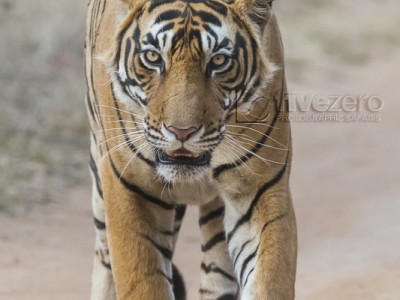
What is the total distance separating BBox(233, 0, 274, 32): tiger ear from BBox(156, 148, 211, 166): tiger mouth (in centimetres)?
53

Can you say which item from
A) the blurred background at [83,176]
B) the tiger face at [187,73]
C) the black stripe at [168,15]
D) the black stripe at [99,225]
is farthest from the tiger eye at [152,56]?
the blurred background at [83,176]

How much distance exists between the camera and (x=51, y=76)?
9680mm

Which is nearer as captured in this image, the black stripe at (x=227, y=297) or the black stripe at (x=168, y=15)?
the black stripe at (x=168, y=15)

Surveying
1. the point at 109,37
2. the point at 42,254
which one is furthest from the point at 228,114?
the point at 42,254

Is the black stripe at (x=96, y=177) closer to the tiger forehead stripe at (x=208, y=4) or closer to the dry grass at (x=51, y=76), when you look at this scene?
the tiger forehead stripe at (x=208, y=4)

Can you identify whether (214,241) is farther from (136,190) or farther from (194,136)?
(194,136)

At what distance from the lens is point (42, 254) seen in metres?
6.54

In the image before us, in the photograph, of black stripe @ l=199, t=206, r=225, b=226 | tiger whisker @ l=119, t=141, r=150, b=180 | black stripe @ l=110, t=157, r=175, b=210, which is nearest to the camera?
tiger whisker @ l=119, t=141, r=150, b=180

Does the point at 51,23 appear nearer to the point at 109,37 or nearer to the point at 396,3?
the point at 109,37

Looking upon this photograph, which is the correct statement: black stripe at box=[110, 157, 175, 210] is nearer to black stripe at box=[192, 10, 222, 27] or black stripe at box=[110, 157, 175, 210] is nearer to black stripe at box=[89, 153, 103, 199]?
black stripe at box=[192, 10, 222, 27]

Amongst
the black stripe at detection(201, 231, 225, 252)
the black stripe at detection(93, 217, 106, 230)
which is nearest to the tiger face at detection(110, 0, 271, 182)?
the black stripe at detection(201, 231, 225, 252)

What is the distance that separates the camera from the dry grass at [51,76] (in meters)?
7.84

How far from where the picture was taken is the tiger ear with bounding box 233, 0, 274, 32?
403 cm

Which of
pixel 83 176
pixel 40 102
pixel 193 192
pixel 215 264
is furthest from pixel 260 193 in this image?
pixel 40 102
